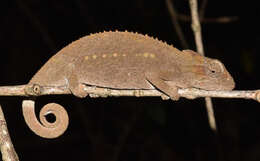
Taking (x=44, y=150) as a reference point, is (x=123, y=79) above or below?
above

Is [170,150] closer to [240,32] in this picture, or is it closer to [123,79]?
[240,32]

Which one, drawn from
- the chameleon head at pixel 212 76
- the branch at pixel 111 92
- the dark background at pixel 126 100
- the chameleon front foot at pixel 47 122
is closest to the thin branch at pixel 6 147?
the branch at pixel 111 92

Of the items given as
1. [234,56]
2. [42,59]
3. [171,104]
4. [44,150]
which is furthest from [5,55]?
[234,56]

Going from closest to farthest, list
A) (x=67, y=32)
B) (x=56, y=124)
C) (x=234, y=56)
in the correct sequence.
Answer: (x=56, y=124)
(x=234, y=56)
(x=67, y=32)

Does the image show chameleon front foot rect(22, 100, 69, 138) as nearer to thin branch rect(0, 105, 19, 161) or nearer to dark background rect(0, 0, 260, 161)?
thin branch rect(0, 105, 19, 161)

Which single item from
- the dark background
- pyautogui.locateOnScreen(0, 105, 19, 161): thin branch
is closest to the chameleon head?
pyautogui.locateOnScreen(0, 105, 19, 161): thin branch

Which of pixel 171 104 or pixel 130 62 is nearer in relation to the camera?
pixel 130 62

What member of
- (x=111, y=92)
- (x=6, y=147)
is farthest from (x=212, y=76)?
(x=6, y=147)
